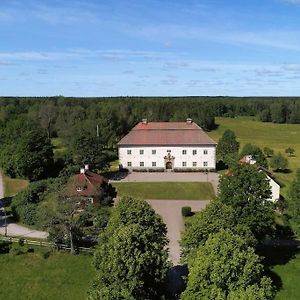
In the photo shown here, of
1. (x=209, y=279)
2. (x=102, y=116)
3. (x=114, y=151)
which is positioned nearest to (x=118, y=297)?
(x=209, y=279)

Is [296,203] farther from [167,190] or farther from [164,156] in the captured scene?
[164,156]

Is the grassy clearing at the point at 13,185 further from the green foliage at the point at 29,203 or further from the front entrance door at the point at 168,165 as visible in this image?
the front entrance door at the point at 168,165

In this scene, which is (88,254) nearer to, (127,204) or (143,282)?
(127,204)

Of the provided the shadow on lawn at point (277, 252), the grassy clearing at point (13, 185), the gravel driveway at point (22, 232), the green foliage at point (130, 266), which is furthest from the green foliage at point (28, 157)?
the green foliage at point (130, 266)

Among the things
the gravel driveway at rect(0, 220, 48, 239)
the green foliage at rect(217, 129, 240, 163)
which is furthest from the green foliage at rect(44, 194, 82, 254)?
the green foliage at rect(217, 129, 240, 163)

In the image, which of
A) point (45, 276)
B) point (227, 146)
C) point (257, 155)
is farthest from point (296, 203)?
point (227, 146)

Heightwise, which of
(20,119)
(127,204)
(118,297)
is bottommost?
(118,297)

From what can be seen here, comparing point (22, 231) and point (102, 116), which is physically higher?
point (102, 116)
